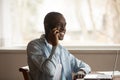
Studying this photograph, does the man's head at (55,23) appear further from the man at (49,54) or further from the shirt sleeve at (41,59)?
the shirt sleeve at (41,59)

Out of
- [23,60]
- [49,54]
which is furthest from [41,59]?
[23,60]

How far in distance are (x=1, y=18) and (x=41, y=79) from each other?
1.52m

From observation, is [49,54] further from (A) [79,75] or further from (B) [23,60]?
(B) [23,60]

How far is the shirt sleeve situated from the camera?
1.81m

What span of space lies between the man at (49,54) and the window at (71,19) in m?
1.25

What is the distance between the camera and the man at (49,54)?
183cm

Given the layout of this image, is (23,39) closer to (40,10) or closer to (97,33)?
(40,10)

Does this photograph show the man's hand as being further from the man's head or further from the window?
the window

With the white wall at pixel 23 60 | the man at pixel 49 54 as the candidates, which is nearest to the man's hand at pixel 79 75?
the man at pixel 49 54

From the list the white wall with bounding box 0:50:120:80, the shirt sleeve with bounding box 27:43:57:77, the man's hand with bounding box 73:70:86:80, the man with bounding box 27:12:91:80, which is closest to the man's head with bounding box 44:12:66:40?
the man with bounding box 27:12:91:80

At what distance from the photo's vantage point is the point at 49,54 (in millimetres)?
1927

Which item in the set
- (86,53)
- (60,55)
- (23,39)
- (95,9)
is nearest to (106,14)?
(95,9)

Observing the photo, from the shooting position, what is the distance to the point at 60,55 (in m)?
2.05

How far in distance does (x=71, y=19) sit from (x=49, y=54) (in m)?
1.37
